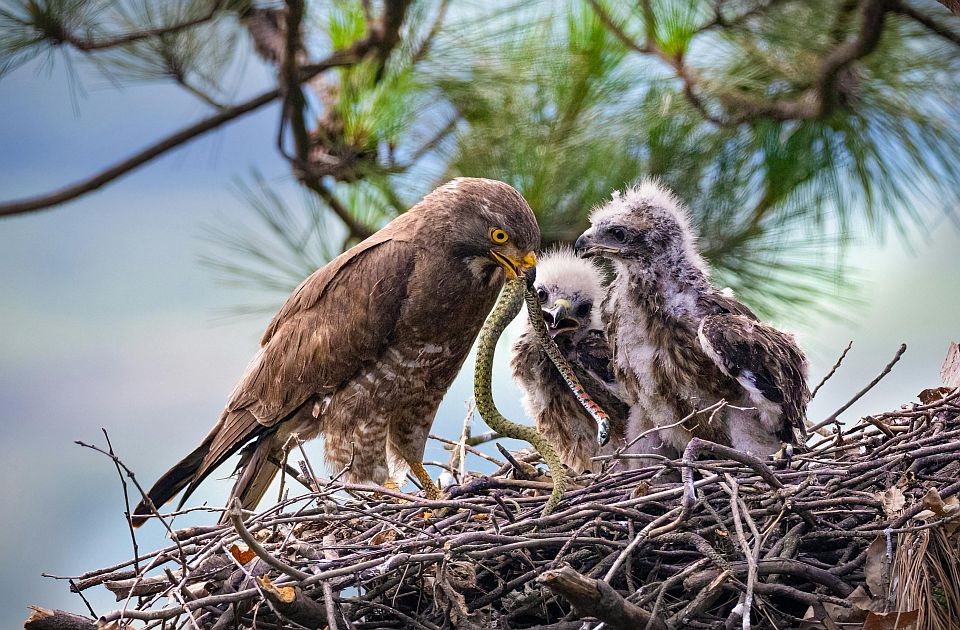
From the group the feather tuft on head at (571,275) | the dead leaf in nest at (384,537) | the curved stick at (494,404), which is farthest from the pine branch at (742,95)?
the dead leaf in nest at (384,537)

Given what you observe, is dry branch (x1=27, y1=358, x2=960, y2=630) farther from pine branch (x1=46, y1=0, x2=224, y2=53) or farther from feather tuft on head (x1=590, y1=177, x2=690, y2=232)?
pine branch (x1=46, y1=0, x2=224, y2=53)

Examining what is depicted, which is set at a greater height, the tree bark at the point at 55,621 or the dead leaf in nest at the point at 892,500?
the dead leaf in nest at the point at 892,500

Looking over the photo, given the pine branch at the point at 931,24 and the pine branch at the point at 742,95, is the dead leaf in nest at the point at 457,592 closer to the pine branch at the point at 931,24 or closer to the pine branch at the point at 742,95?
the pine branch at the point at 742,95

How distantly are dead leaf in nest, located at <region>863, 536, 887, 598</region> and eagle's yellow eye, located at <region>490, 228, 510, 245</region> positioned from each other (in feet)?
5.27

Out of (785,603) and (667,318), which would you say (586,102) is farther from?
(785,603)

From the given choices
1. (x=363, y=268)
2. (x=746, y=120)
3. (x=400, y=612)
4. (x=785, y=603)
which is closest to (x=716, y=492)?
(x=785, y=603)

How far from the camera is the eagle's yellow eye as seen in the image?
13.2ft

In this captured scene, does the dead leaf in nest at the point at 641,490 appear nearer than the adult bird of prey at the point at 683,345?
Yes

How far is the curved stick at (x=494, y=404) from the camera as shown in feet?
10.5

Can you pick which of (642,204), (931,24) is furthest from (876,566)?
(931,24)

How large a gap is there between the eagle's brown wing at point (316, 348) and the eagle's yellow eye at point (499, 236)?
0.31 metres

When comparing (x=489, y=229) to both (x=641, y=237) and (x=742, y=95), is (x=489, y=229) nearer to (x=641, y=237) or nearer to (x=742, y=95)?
(x=641, y=237)

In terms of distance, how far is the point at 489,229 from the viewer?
4047mm

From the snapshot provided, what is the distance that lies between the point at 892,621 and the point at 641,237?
152 centimetres
